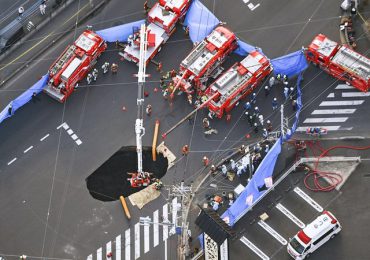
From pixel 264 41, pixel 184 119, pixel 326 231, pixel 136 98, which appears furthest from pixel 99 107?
pixel 326 231

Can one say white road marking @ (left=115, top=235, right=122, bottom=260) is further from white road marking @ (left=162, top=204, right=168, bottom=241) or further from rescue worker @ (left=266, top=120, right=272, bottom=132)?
rescue worker @ (left=266, top=120, right=272, bottom=132)

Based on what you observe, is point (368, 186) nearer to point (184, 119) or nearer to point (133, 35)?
point (184, 119)

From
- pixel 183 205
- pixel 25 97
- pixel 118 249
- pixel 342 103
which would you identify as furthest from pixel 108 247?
pixel 342 103

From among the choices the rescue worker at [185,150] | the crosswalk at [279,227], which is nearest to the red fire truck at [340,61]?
the crosswalk at [279,227]

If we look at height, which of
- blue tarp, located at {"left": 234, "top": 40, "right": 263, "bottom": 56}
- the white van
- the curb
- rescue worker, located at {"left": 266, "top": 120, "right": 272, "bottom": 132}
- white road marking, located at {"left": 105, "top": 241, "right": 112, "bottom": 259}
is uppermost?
the curb

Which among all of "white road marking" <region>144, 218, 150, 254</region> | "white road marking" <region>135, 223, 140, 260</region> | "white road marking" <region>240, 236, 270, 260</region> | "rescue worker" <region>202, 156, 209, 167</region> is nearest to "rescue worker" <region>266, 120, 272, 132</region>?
"rescue worker" <region>202, 156, 209, 167</region>

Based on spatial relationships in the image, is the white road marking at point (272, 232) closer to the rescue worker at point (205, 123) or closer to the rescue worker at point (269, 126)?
the rescue worker at point (269, 126)

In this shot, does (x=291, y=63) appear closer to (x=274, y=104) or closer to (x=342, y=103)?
(x=274, y=104)
